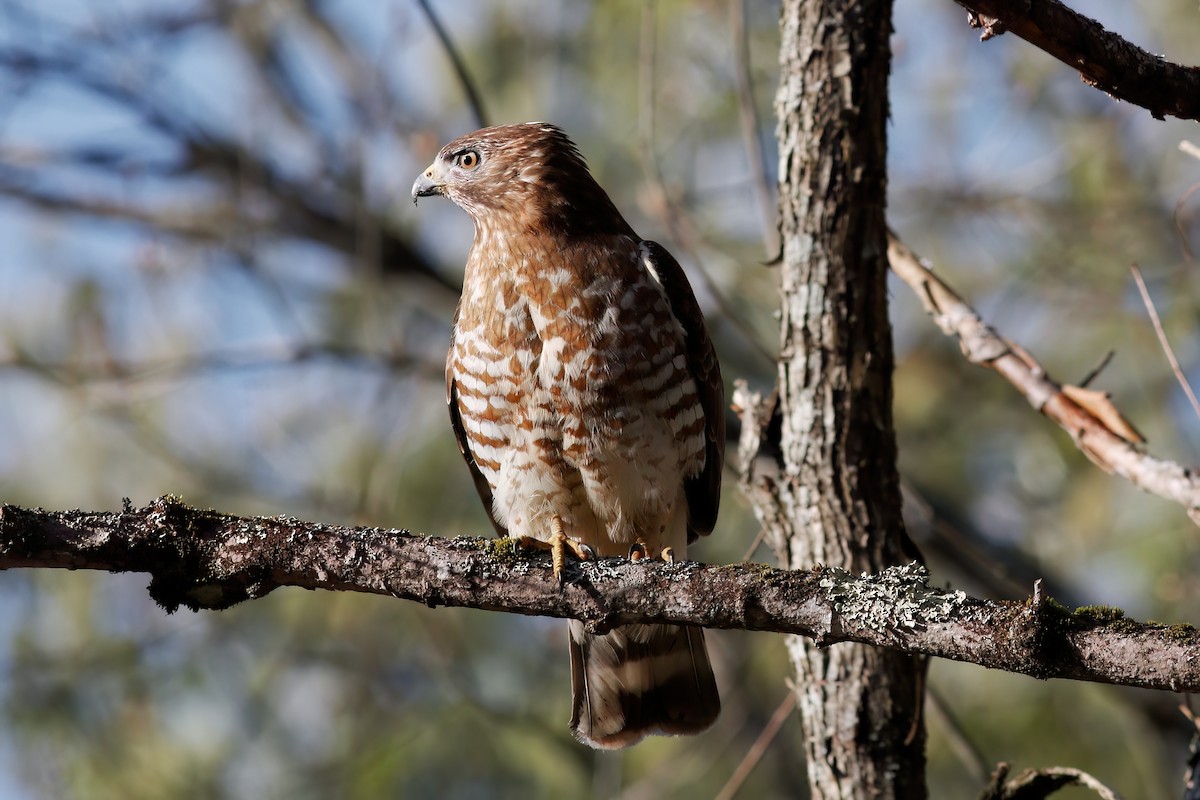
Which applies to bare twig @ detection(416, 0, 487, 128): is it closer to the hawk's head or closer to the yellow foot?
the hawk's head

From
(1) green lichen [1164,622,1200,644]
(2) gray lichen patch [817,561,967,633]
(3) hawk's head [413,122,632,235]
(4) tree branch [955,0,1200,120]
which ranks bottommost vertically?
(1) green lichen [1164,622,1200,644]

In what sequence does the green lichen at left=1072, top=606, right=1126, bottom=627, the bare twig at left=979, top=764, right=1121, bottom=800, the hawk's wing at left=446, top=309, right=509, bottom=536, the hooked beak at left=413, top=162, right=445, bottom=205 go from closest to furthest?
the green lichen at left=1072, top=606, right=1126, bottom=627, the bare twig at left=979, top=764, right=1121, bottom=800, the hawk's wing at left=446, top=309, right=509, bottom=536, the hooked beak at left=413, top=162, right=445, bottom=205

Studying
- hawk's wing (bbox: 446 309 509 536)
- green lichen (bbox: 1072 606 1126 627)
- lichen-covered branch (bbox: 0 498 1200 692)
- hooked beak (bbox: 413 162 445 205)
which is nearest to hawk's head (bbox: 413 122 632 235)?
hooked beak (bbox: 413 162 445 205)

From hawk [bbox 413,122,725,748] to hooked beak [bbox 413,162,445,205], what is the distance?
0.11 feet

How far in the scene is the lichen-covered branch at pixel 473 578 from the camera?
2148 mm

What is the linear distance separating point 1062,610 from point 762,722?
544cm

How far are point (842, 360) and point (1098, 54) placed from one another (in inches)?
51.0

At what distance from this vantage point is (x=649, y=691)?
363 centimetres

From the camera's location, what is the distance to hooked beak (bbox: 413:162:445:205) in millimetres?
3977

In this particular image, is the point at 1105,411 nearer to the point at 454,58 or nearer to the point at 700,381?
the point at 700,381

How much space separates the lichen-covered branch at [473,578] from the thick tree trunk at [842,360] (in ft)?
3.61

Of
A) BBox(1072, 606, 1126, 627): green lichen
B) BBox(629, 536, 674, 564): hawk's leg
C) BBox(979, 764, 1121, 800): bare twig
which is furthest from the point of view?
BBox(629, 536, 674, 564): hawk's leg

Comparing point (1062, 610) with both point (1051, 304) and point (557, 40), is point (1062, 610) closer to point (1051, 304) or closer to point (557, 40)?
point (1051, 304)

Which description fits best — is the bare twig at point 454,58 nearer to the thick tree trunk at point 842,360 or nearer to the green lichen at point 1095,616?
the thick tree trunk at point 842,360
